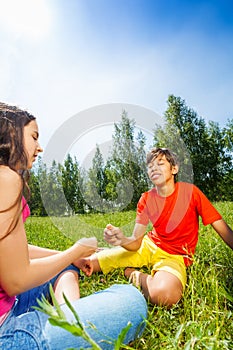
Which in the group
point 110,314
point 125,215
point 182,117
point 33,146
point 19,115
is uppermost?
point 182,117

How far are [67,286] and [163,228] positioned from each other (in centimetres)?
107

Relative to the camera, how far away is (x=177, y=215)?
266 cm

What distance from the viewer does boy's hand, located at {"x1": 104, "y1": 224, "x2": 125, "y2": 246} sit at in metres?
2.13

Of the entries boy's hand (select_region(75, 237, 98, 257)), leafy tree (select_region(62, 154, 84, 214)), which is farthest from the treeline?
boy's hand (select_region(75, 237, 98, 257))

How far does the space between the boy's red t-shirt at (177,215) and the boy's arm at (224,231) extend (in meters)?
0.04

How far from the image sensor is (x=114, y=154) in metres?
2.79

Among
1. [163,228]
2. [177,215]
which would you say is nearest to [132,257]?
[163,228]

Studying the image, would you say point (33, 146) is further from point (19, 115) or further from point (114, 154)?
point (114, 154)

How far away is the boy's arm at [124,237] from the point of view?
7.04ft

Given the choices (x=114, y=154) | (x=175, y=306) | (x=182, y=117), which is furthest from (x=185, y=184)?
(x=182, y=117)

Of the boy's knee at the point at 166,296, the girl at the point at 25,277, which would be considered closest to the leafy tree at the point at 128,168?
the boy's knee at the point at 166,296

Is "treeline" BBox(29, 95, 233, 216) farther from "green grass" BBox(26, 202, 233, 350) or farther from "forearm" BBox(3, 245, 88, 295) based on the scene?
"forearm" BBox(3, 245, 88, 295)

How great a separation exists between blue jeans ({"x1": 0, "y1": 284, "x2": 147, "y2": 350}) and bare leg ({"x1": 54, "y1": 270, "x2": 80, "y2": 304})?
37 centimetres

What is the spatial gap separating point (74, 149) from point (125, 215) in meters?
1.07
